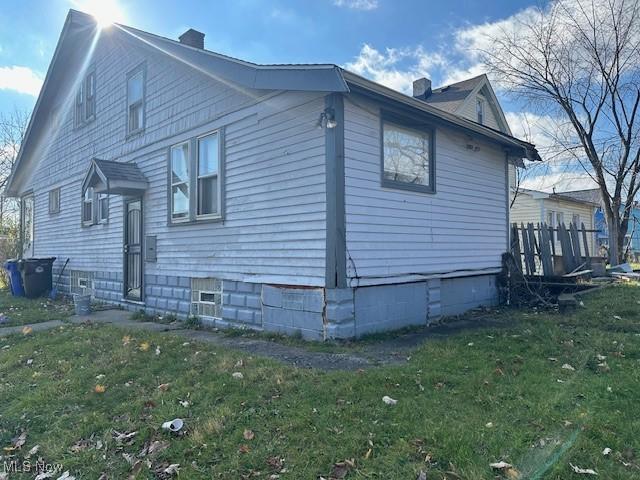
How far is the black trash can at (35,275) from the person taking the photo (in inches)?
496

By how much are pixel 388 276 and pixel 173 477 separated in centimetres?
438

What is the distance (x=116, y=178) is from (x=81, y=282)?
4775 mm

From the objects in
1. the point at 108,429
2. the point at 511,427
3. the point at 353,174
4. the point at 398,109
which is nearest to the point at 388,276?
the point at 353,174

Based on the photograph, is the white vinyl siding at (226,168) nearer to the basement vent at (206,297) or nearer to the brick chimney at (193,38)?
the basement vent at (206,297)

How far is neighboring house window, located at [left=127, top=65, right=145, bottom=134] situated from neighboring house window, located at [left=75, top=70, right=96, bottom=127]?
2.25 meters

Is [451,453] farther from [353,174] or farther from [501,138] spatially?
[501,138]

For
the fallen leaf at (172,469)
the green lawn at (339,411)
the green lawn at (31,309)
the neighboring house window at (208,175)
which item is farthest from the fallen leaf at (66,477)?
the green lawn at (31,309)

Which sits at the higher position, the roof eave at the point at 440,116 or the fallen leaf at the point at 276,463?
the roof eave at the point at 440,116

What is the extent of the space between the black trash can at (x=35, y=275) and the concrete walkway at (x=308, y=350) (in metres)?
5.19

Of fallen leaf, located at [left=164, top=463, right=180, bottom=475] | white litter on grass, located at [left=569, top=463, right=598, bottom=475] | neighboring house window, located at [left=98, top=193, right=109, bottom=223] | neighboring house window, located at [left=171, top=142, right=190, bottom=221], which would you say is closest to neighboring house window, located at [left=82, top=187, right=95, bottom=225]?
neighboring house window, located at [left=98, top=193, right=109, bottom=223]

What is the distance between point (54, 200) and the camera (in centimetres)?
1444

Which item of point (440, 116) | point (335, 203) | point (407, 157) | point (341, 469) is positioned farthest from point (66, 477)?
point (440, 116)

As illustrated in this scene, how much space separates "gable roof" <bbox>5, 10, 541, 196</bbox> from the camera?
18.5ft

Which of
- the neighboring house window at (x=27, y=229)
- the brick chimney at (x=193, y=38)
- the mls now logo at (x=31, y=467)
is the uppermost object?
the brick chimney at (x=193, y=38)
